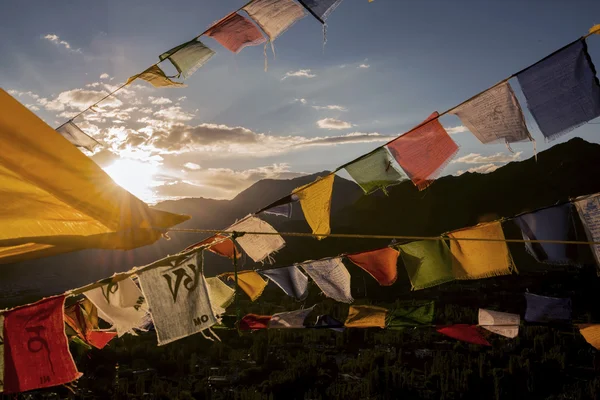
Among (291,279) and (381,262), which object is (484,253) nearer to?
(381,262)

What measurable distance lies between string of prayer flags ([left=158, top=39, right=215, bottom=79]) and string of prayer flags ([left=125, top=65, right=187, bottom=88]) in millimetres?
Answer: 135

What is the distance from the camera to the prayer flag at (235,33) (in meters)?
4.38

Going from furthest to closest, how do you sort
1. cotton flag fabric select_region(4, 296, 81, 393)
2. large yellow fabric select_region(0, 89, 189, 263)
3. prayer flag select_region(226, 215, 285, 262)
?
1. prayer flag select_region(226, 215, 285, 262)
2. cotton flag fabric select_region(4, 296, 81, 393)
3. large yellow fabric select_region(0, 89, 189, 263)

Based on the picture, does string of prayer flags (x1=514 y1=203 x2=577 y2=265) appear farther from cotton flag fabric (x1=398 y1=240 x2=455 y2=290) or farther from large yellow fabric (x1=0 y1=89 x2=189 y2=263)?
large yellow fabric (x1=0 y1=89 x2=189 y2=263)

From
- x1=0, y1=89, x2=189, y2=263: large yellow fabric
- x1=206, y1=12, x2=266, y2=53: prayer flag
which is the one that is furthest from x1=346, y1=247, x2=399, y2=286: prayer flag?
x1=0, y1=89, x2=189, y2=263: large yellow fabric

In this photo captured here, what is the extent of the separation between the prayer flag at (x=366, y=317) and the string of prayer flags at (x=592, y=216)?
2.95 meters

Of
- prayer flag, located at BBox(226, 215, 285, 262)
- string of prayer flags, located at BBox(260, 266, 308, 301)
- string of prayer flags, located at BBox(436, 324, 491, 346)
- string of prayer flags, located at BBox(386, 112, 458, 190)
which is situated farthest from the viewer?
string of prayer flags, located at BBox(260, 266, 308, 301)

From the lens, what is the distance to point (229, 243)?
6.38 meters

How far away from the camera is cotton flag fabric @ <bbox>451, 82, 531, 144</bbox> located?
3.55m

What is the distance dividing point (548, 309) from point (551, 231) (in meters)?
2.11

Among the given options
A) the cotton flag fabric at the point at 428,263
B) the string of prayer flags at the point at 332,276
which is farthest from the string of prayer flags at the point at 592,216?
the string of prayer flags at the point at 332,276

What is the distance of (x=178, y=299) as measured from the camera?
3.42 meters

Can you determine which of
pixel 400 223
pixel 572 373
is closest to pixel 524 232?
pixel 572 373

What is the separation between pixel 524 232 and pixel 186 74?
4.08m
